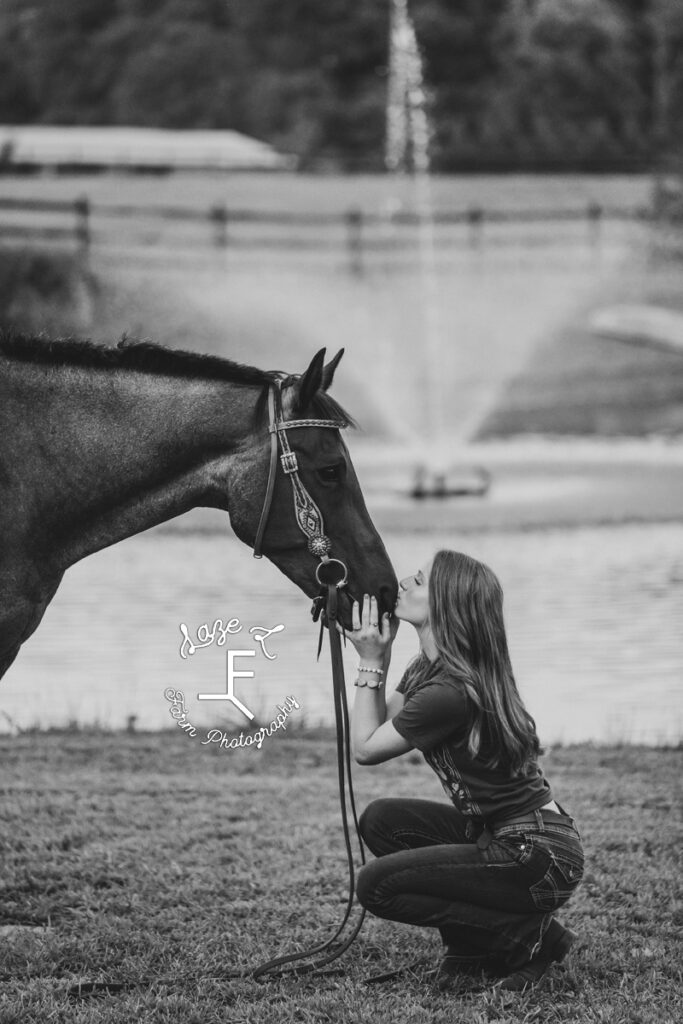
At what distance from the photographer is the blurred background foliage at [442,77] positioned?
4228cm

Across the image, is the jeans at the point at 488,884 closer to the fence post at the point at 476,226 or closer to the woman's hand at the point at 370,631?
the woman's hand at the point at 370,631

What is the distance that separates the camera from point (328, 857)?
501 cm

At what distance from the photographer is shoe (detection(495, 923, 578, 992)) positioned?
3742 millimetres

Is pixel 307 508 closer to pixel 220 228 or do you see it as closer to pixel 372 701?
pixel 372 701

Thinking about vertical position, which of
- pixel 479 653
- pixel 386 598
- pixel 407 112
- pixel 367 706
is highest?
pixel 407 112

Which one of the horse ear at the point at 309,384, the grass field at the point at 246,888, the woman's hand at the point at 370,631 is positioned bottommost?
the grass field at the point at 246,888

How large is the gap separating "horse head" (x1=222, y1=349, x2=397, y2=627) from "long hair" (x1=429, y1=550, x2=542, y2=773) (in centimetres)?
17

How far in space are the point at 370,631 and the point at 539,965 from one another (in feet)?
3.64

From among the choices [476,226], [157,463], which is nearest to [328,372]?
[157,463]

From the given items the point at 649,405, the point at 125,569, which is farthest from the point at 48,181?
the point at 125,569

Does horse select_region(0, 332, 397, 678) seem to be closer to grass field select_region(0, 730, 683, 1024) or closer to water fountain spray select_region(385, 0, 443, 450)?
grass field select_region(0, 730, 683, 1024)

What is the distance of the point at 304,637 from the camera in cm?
913

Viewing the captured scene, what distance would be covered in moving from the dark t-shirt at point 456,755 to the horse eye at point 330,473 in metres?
0.59

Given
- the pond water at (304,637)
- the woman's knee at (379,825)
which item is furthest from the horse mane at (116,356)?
the pond water at (304,637)
